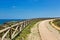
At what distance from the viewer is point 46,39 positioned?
12.8m

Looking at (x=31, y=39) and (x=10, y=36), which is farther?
(x=31, y=39)

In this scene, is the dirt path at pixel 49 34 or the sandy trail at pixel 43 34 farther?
the dirt path at pixel 49 34

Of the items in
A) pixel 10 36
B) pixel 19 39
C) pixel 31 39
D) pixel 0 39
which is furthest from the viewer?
pixel 31 39

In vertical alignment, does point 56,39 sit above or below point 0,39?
below

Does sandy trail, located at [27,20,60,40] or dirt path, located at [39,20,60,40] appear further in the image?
dirt path, located at [39,20,60,40]

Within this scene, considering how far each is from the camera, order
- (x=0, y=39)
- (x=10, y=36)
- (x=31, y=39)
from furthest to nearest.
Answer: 1. (x=31, y=39)
2. (x=10, y=36)
3. (x=0, y=39)

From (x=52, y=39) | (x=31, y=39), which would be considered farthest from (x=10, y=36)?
(x=52, y=39)

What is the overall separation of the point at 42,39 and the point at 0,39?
20.4 ft

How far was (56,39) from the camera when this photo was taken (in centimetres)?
1302

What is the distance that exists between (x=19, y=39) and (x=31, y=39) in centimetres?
140

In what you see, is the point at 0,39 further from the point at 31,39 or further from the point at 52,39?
the point at 52,39

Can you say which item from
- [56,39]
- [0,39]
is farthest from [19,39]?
Result: [0,39]

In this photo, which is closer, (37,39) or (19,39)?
(19,39)

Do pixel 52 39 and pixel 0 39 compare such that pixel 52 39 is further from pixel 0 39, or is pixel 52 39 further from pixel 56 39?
pixel 0 39
